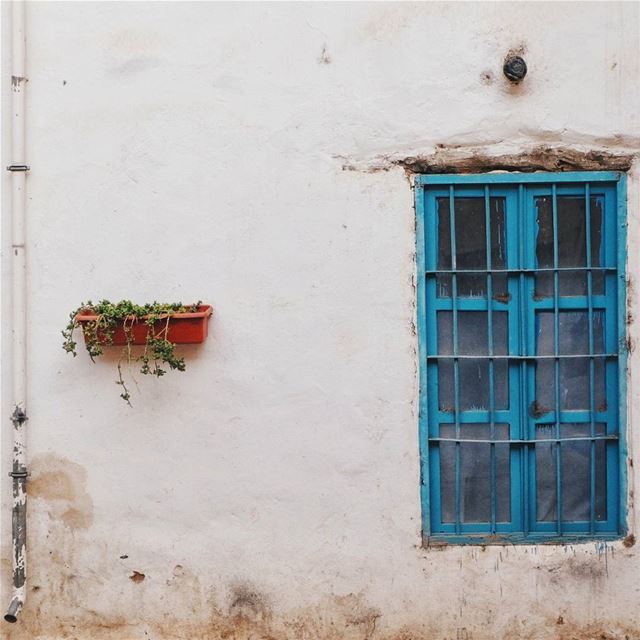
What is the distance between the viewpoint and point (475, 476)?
11.6 feet

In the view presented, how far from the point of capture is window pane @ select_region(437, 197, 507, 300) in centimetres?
350

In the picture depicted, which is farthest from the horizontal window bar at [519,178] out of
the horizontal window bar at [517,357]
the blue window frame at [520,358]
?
the horizontal window bar at [517,357]

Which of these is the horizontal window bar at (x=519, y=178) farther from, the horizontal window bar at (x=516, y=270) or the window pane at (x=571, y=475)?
the window pane at (x=571, y=475)

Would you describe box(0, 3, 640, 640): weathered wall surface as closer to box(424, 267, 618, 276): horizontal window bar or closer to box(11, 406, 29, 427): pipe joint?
box(424, 267, 618, 276): horizontal window bar

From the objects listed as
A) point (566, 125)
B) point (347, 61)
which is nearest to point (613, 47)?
point (566, 125)

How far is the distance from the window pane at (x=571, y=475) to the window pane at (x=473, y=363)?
310mm

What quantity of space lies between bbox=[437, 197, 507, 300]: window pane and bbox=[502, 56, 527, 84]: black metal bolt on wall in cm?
59

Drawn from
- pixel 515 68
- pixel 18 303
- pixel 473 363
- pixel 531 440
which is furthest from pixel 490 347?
pixel 18 303

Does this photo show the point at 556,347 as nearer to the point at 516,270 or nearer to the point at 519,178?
the point at 516,270

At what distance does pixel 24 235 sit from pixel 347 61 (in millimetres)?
1829

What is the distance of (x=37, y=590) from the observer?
11.6 feet

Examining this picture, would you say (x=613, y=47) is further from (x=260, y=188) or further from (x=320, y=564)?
(x=320, y=564)

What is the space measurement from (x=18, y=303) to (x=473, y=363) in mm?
2294

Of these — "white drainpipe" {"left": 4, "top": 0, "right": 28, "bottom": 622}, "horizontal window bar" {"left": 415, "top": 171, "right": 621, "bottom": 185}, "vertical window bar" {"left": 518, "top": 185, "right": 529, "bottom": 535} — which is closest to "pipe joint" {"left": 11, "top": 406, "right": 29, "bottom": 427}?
"white drainpipe" {"left": 4, "top": 0, "right": 28, "bottom": 622}
